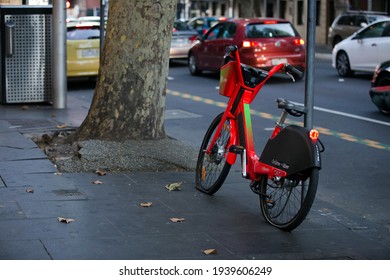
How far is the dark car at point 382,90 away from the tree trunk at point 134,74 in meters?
5.71

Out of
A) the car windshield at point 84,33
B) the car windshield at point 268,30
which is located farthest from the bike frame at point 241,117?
the car windshield at point 268,30

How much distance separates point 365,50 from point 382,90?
770cm

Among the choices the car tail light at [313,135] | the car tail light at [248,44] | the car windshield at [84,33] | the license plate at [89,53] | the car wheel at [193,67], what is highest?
the car windshield at [84,33]

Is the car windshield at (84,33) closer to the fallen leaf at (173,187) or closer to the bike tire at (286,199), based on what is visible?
the fallen leaf at (173,187)

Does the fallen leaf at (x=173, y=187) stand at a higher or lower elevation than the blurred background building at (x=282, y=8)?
lower

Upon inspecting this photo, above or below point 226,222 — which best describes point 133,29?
above

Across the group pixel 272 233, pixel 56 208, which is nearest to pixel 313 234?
pixel 272 233

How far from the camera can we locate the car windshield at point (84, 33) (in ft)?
71.3

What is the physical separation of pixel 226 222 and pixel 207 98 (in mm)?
11485

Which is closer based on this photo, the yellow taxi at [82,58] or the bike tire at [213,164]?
the bike tire at [213,164]

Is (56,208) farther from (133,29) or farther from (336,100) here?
(336,100)

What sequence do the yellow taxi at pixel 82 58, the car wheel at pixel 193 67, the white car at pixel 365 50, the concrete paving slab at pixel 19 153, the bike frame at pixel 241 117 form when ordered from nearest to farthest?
the bike frame at pixel 241 117, the concrete paving slab at pixel 19 153, the yellow taxi at pixel 82 58, the white car at pixel 365 50, the car wheel at pixel 193 67
